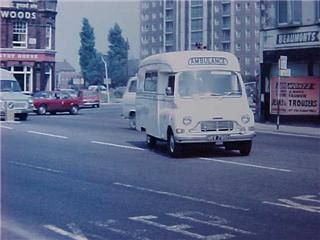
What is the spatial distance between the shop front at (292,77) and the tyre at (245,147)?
1268 cm

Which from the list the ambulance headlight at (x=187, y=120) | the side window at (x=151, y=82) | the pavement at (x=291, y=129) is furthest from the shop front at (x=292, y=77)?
the ambulance headlight at (x=187, y=120)

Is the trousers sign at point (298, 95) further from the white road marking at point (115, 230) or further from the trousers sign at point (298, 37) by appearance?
the white road marking at point (115, 230)

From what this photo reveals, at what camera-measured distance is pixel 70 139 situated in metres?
20.4

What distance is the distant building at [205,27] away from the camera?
302ft

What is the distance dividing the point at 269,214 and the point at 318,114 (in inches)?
807

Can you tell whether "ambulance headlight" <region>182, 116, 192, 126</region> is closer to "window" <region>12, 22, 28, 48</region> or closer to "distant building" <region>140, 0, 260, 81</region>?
"window" <region>12, 22, 28, 48</region>

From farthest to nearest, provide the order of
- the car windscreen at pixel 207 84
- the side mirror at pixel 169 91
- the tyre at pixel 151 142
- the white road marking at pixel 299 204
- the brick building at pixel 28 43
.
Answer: the brick building at pixel 28 43 → the tyre at pixel 151 142 → the side mirror at pixel 169 91 → the car windscreen at pixel 207 84 → the white road marking at pixel 299 204

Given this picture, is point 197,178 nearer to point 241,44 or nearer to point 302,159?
point 302,159

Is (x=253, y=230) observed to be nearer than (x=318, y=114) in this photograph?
Yes

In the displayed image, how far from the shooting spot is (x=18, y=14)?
56156 millimetres

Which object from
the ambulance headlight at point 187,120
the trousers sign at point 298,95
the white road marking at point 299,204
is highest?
the trousers sign at point 298,95

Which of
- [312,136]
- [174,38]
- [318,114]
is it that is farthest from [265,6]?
[174,38]

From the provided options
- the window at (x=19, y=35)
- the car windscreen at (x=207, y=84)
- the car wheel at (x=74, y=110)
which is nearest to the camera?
the car windscreen at (x=207, y=84)

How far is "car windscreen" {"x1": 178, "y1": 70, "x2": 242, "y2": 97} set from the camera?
15370mm
